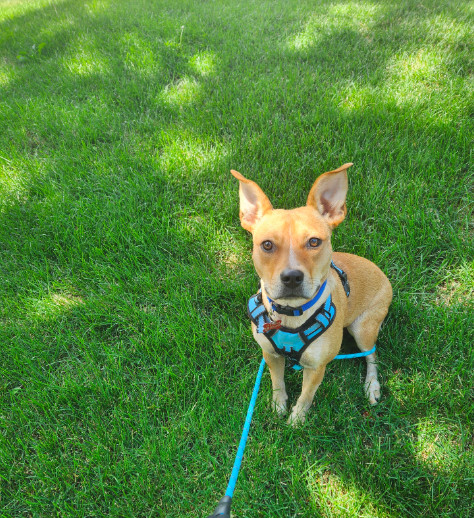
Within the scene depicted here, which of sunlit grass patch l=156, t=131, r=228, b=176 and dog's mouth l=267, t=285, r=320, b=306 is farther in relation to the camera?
sunlit grass patch l=156, t=131, r=228, b=176

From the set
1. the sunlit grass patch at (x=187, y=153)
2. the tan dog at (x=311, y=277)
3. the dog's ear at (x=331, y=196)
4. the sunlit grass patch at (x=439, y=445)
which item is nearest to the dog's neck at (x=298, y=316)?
the tan dog at (x=311, y=277)

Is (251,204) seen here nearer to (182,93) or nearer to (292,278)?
(292,278)

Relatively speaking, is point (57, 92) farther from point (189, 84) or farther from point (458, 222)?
point (458, 222)

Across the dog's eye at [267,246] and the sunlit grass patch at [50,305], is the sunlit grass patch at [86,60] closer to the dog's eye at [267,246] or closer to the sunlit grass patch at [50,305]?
the sunlit grass patch at [50,305]

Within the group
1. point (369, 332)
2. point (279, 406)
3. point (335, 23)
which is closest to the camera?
point (279, 406)

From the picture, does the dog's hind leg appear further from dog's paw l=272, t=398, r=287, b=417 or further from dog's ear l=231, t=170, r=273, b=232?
dog's ear l=231, t=170, r=273, b=232

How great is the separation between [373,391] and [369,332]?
0.41 meters

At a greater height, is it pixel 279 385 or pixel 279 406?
pixel 279 385

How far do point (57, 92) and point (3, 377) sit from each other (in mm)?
4679

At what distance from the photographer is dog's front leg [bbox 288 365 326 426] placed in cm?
226

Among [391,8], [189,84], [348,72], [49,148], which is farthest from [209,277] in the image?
[391,8]

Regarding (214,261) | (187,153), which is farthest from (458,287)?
(187,153)

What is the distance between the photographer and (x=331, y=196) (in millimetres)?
2225

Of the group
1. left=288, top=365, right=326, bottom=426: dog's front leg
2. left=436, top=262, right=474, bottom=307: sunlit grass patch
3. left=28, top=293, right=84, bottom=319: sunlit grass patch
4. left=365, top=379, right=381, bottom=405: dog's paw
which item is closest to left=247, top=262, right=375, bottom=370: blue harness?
left=288, top=365, right=326, bottom=426: dog's front leg
